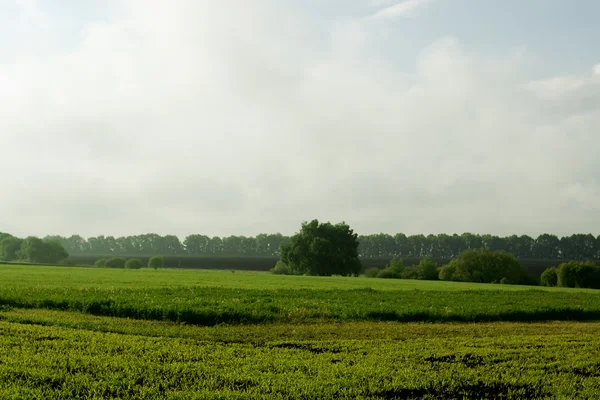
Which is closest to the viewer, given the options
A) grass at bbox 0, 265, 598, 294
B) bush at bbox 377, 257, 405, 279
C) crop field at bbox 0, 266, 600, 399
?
crop field at bbox 0, 266, 600, 399

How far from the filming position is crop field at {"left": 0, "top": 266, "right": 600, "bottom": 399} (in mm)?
11617

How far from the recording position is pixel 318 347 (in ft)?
55.8

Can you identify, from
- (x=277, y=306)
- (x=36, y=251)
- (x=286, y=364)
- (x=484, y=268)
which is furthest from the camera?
(x=36, y=251)

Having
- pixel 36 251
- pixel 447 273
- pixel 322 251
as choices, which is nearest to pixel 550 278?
pixel 447 273

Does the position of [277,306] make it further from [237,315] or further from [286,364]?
[286,364]

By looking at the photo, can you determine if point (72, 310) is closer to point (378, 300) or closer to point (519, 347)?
point (378, 300)

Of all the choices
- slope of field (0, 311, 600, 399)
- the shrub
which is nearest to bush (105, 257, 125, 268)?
the shrub

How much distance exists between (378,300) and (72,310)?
696 inches

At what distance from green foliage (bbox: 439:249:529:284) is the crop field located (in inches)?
2648

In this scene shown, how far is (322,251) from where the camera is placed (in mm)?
100000

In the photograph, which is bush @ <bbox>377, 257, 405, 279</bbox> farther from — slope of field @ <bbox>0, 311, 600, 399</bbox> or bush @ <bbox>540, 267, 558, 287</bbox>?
slope of field @ <bbox>0, 311, 600, 399</bbox>

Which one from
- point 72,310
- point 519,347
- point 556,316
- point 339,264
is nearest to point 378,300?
point 556,316

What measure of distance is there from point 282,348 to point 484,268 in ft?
294

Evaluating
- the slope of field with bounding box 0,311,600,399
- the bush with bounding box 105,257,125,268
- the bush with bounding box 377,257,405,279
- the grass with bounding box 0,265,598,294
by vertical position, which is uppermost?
the slope of field with bounding box 0,311,600,399
